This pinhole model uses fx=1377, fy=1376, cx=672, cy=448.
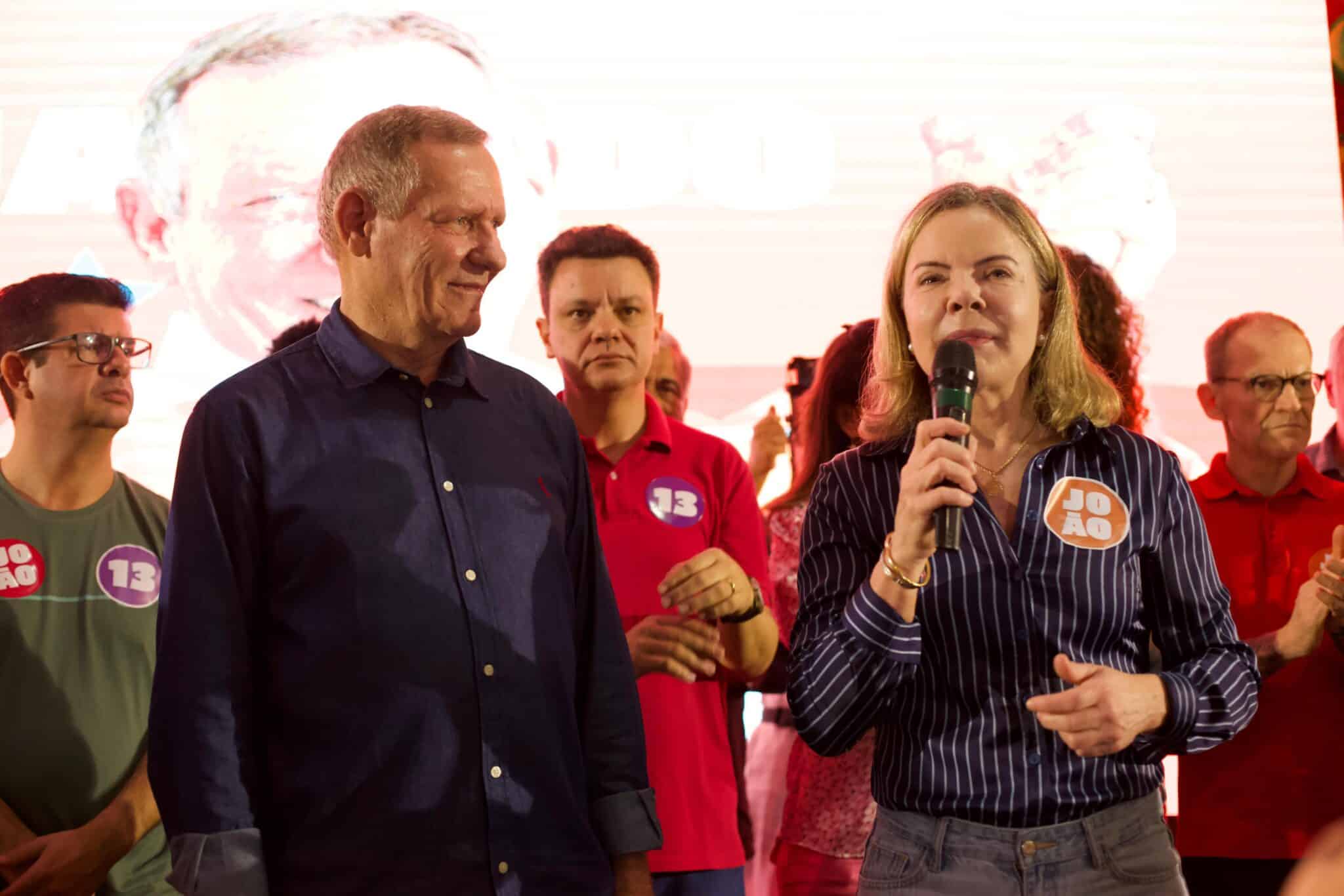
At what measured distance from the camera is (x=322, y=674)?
5.64 ft

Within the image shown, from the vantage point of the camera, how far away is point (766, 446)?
3.93m

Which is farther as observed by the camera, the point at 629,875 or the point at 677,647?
the point at 677,647

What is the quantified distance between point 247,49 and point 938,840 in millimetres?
3315

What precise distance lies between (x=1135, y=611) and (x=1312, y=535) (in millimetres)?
1368

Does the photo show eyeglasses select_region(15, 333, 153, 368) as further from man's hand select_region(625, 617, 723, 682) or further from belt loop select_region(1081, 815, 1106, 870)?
belt loop select_region(1081, 815, 1106, 870)

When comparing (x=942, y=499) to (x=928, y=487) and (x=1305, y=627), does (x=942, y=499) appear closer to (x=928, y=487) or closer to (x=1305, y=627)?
(x=928, y=487)

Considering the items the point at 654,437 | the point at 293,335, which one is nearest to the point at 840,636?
the point at 654,437

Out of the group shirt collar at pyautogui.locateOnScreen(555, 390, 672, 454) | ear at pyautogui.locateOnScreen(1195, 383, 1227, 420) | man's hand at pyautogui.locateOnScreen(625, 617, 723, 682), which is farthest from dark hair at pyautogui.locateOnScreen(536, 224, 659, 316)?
ear at pyautogui.locateOnScreen(1195, 383, 1227, 420)

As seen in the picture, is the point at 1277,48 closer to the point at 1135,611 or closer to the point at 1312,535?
the point at 1312,535

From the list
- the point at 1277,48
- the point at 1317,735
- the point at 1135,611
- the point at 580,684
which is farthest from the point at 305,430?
the point at 1277,48

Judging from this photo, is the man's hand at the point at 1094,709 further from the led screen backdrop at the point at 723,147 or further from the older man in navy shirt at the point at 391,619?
the led screen backdrop at the point at 723,147

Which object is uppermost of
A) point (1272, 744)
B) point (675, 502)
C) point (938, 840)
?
point (675, 502)

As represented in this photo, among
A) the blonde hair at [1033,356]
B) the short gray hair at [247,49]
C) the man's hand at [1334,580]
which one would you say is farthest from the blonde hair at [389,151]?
the short gray hair at [247,49]

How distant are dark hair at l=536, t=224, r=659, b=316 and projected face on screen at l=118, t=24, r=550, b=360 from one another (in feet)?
4.05
